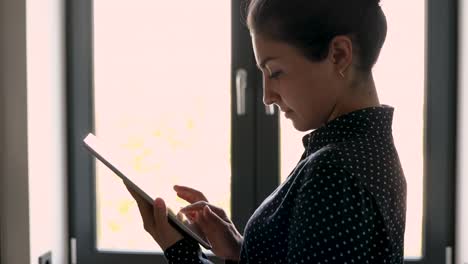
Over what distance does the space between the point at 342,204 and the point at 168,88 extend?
1.14m

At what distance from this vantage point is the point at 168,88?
1.75 metres

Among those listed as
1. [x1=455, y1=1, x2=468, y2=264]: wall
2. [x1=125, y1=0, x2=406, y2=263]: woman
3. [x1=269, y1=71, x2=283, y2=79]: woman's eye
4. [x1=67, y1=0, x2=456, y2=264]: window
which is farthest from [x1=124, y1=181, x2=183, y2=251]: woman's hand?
[x1=455, y1=1, x2=468, y2=264]: wall

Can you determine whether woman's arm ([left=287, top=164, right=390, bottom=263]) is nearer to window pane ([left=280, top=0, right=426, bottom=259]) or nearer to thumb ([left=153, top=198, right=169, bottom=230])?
thumb ([left=153, top=198, right=169, bottom=230])

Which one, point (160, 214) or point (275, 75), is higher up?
point (275, 75)

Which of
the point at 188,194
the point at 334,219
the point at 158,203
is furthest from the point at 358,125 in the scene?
the point at 188,194

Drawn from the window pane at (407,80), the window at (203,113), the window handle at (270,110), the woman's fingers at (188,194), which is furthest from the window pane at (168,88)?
the woman's fingers at (188,194)

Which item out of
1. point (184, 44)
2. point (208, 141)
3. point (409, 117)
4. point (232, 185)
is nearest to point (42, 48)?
point (184, 44)

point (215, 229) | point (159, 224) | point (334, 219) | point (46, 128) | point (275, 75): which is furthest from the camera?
point (46, 128)

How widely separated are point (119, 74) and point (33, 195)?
44cm

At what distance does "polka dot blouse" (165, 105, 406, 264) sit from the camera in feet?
2.22

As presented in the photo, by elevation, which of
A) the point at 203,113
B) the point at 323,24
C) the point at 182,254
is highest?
the point at 323,24

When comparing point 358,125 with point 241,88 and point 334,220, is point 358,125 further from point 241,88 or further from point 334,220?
point 241,88

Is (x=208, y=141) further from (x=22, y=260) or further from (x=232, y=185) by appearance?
(x=22, y=260)

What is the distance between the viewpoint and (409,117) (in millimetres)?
1655
